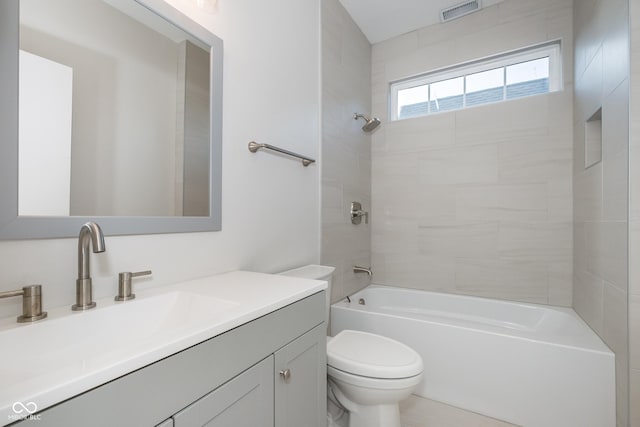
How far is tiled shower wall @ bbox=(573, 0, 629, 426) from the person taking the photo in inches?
48.9

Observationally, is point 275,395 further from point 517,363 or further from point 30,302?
point 517,363

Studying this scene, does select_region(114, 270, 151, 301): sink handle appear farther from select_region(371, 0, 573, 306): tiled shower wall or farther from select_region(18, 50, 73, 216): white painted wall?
select_region(371, 0, 573, 306): tiled shower wall

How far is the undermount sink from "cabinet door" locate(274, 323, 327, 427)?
0.27 m

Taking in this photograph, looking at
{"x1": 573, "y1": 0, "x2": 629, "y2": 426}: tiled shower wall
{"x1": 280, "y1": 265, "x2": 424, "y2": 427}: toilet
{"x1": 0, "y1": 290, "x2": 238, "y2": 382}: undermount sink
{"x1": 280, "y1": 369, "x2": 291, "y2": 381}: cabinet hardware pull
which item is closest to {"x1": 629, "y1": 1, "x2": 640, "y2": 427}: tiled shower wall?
{"x1": 573, "y1": 0, "x2": 629, "y2": 426}: tiled shower wall

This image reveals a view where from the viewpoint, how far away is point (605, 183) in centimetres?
142

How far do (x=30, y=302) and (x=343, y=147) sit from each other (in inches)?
75.5

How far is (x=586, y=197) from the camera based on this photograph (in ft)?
5.65

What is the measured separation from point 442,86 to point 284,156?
5.70 ft

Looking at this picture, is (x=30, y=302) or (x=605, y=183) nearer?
(x=30, y=302)

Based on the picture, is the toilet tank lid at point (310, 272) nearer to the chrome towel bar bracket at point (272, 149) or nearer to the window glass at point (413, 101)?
the chrome towel bar bracket at point (272, 149)

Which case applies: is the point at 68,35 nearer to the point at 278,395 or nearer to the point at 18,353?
the point at 18,353

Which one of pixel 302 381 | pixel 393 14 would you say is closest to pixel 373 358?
pixel 302 381

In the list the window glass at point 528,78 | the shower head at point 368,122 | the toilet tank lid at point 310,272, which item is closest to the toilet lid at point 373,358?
the toilet tank lid at point 310,272

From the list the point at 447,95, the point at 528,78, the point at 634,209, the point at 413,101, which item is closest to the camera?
the point at 634,209
